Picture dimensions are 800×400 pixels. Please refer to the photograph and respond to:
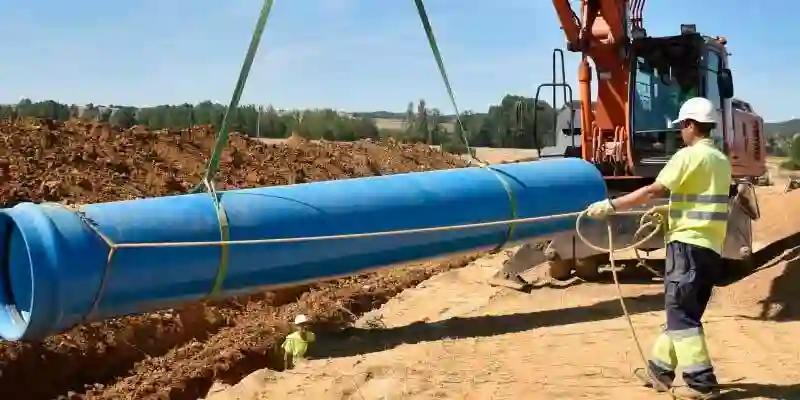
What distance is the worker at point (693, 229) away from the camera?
4809mm

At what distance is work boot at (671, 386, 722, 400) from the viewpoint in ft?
16.0

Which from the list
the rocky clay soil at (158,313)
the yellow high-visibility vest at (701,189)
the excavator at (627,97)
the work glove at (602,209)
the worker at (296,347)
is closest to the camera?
the yellow high-visibility vest at (701,189)

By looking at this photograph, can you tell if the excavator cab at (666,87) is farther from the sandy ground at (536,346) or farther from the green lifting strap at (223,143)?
the green lifting strap at (223,143)

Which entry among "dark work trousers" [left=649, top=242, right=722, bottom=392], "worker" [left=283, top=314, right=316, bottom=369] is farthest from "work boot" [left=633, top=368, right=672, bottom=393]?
"worker" [left=283, top=314, right=316, bottom=369]

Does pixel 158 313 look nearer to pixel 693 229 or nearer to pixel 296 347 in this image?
pixel 296 347

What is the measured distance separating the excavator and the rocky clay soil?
2254 millimetres

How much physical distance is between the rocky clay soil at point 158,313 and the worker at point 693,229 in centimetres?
337

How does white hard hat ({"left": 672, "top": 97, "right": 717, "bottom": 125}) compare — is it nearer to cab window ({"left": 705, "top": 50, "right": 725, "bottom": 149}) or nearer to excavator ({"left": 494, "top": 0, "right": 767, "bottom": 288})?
excavator ({"left": 494, "top": 0, "right": 767, "bottom": 288})

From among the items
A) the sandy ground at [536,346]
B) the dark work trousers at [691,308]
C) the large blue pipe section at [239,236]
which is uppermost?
the large blue pipe section at [239,236]

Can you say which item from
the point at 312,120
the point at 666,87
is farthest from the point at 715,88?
the point at 312,120

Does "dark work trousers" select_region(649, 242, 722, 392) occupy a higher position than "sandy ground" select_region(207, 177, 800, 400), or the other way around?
"dark work trousers" select_region(649, 242, 722, 392)

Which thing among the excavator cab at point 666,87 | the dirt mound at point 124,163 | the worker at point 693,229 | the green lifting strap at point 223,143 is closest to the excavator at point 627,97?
the excavator cab at point 666,87

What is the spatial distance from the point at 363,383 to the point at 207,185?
5.52 ft

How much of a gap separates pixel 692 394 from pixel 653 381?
0.27 m
